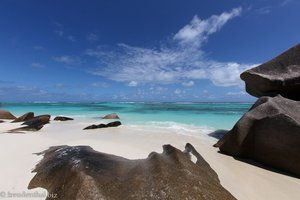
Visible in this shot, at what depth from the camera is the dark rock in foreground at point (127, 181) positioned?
2197 mm

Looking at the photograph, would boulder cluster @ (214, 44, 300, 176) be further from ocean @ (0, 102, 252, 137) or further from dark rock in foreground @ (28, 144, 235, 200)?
ocean @ (0, 102, 252, 137)

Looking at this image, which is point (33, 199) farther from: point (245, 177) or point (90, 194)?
point (245, 177)

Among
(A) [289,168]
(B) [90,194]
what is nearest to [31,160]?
(B) [90,194]

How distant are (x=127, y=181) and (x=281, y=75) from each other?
7381 mm

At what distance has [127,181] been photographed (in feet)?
8.13

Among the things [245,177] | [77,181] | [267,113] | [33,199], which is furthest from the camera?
[267,113]

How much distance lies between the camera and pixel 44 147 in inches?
214

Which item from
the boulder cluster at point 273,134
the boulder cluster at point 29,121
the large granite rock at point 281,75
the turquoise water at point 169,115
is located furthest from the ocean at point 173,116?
the boulder cluster at point 273,134

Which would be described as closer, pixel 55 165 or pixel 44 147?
pixel 55 165

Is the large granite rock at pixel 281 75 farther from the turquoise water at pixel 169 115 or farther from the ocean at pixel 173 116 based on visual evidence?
the turquoise water at pixel 169 115

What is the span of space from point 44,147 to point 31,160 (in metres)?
1.34

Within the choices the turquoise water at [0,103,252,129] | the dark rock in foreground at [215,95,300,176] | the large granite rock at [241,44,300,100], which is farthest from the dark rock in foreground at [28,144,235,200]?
the turquoise water at [0,103,252,129]

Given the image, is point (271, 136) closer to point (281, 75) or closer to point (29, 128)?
point (281, 75)

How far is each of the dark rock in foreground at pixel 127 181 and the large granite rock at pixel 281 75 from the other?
6.08 meters
